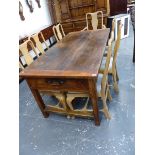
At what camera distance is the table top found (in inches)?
55.8

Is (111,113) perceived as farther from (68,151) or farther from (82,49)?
(82,49)

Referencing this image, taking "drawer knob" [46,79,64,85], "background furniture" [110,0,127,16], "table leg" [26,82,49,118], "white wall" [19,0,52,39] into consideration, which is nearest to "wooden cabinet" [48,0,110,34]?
"white wall" [19,0,52,39]

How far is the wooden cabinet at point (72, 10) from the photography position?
164 inches

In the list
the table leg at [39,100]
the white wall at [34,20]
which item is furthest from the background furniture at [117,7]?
the table leg at [39,100]

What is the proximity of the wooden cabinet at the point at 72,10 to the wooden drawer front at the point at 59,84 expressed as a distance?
10.2 ft

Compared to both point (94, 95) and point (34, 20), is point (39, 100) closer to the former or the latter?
point (94, 95)

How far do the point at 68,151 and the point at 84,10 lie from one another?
382cm

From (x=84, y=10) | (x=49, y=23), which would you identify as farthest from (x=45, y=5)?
(x=84, y=10)

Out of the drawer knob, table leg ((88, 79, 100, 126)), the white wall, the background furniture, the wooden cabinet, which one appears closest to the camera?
table leg ((88, 79, 100, 126))

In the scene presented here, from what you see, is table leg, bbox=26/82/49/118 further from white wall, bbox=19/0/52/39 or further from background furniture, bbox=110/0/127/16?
background furniture, bbox=110/0/127/16

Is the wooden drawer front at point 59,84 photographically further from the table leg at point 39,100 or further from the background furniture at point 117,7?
the background furniture at point 117,7

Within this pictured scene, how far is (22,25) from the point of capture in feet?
11.4

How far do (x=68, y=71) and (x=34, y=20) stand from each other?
3042mm

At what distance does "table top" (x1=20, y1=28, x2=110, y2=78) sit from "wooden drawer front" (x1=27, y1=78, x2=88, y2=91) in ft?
0.28
